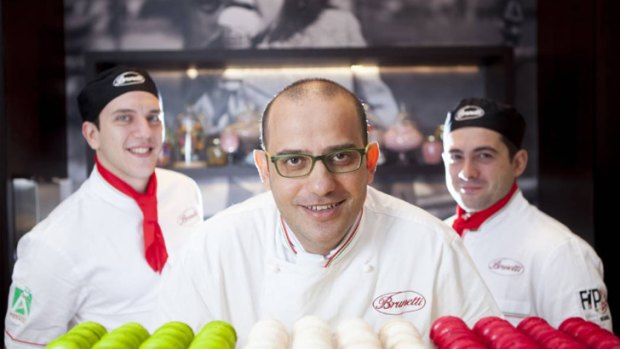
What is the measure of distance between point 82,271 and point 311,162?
1.31 meters

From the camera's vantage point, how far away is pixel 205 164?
4.60 metres

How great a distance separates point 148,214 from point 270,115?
1223mm

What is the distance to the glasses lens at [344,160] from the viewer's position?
1.86 meters

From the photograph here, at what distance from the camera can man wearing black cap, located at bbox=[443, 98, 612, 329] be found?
2752 millimetres

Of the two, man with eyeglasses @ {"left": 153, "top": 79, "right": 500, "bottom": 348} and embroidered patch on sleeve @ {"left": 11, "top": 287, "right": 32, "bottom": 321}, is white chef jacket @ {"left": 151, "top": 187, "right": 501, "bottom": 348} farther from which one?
embroidered patch on sleeve @ {"left": 11, "top": 287, "right": 32, "bottom": 321}

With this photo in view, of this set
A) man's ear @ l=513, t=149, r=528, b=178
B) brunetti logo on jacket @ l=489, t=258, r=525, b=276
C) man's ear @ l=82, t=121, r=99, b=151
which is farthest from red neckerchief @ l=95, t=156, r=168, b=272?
man's ear @ l=513, t=149, r=528, b=178

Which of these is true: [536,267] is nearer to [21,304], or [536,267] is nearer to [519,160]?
[519,160]

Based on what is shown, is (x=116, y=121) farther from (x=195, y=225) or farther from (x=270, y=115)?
(x=270, y=115)

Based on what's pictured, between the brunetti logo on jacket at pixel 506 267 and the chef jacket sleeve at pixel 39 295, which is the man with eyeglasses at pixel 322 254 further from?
the brunetti logo on jacket at pixel 506 267

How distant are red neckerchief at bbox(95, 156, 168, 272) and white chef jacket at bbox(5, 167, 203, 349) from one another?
20 mm

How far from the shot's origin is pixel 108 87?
310 centimetres

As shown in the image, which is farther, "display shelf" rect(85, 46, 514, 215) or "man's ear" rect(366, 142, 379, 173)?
"display shelf" rect(85, 46, 514, 215)

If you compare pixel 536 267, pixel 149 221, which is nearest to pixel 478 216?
pixel 536 267

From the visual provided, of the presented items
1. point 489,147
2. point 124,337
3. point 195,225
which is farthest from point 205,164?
point 124,337
